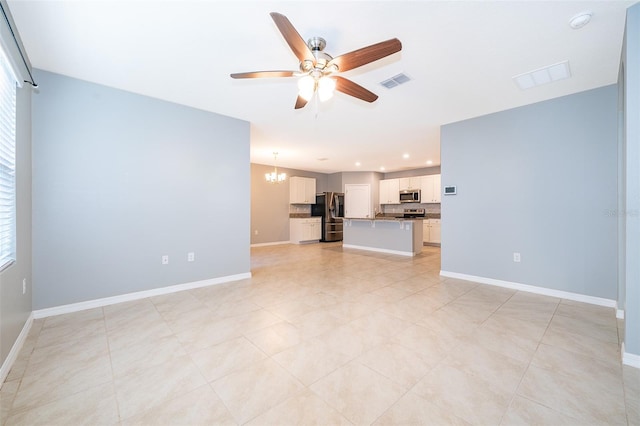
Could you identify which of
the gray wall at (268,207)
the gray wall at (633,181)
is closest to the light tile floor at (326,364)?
the gray wall at (633,181)

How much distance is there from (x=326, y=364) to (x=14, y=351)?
2.39 meters

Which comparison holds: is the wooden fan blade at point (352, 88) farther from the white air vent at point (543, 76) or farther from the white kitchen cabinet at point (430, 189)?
the white kitchen cabinet at point (430, 189)

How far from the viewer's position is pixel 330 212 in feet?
28.8

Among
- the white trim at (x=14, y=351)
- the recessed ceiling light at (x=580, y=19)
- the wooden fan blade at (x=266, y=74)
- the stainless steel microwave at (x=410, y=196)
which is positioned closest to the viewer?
the white trim at (x=14, y=351)

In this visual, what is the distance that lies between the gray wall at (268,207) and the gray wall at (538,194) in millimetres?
5308

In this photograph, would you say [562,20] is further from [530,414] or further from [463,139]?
[530,414]

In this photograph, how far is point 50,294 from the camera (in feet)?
8.75

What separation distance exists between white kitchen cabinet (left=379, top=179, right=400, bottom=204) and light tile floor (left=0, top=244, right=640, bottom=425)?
19.0 feet

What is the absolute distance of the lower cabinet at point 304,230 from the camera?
27.3 ft

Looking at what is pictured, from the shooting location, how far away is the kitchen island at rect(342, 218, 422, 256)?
6273mm

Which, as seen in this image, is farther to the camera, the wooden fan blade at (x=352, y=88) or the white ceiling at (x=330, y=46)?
the wooden fan blade at (x=352, y=88)

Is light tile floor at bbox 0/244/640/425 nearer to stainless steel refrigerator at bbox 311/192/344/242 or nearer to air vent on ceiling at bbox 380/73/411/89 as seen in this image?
air vent on ceiling at bbox 380/73/411/89

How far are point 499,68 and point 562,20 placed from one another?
25.7 inches

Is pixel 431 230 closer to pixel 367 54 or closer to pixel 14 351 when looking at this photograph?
pixel 367 54
